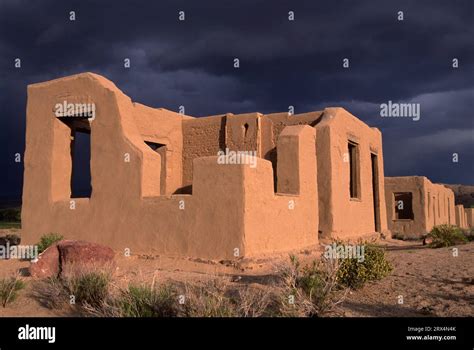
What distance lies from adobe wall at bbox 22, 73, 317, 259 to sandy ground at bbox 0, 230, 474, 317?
0.40 metres

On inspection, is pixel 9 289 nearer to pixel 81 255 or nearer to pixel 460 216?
pixel 81 255

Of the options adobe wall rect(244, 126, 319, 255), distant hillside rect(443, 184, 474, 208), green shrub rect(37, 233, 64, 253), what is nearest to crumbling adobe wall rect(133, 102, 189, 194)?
green shrub rect(37, 233, 64, 253)

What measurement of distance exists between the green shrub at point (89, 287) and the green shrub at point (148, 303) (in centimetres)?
75

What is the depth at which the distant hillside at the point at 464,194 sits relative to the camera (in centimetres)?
6001

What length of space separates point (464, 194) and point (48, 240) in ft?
218

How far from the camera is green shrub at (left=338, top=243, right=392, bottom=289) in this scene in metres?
7.07

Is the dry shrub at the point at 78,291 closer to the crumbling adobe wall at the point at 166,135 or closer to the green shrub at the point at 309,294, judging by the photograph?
the green shrub at the point at 309,294

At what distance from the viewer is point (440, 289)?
698cm

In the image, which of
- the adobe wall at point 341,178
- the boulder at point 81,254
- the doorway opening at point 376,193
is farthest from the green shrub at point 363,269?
the doorway opening at point 376,193

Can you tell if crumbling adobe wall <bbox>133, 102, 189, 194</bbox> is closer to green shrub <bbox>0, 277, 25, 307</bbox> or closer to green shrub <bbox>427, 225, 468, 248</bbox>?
green shrub <bbox>0, 277, 25, 307</bbox>

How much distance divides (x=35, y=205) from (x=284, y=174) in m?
6.80

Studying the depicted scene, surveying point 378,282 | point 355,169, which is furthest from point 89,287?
point 355,169

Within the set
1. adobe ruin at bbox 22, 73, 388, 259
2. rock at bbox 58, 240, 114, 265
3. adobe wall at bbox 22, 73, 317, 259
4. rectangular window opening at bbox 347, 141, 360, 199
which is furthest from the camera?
rectangular window opening at bbox 347, 141, 360, 199

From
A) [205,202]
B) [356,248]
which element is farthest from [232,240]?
[356,248]
